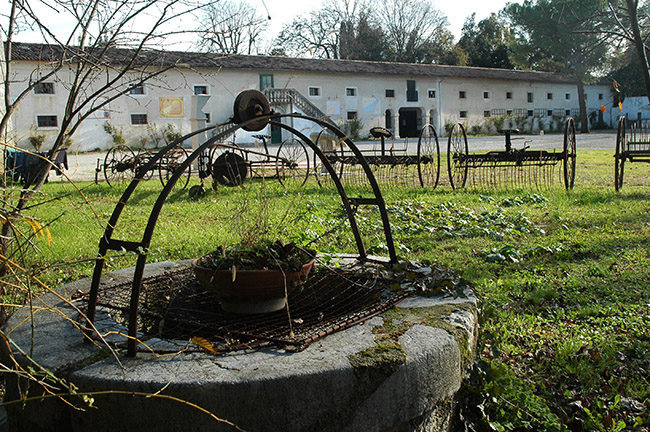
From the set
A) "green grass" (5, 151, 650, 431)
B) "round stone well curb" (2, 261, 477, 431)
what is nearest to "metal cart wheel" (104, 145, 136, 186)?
"green grass" (5, 151, 650, 431)

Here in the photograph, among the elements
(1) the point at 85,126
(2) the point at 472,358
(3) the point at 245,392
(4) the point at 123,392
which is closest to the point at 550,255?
(2) the point at 472,358

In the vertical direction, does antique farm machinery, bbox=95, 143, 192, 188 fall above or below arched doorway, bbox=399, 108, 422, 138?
below

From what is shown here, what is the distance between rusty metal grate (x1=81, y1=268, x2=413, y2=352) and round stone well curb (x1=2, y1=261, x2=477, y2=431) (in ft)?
0.41

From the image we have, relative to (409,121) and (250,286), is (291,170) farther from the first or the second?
(409,121)

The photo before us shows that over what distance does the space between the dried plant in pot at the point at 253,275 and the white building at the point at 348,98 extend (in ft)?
75.6

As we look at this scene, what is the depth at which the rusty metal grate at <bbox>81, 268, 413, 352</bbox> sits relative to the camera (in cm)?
228

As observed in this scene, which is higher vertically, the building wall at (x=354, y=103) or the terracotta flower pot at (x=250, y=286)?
the building wall at (x=354, y=103)

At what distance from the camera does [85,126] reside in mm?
28203

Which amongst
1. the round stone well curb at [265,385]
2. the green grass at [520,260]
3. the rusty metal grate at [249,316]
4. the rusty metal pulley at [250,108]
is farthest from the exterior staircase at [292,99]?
the round stone well curb at [265,385]

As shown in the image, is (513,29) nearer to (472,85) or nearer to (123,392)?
(472,85)

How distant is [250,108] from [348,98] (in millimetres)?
34175

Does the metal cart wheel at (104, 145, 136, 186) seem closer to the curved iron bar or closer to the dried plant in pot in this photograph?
the curved iron bar

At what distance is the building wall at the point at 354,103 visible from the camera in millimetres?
28328

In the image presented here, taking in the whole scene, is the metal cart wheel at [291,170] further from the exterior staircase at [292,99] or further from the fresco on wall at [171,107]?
the fresco on wall at [171,107]
